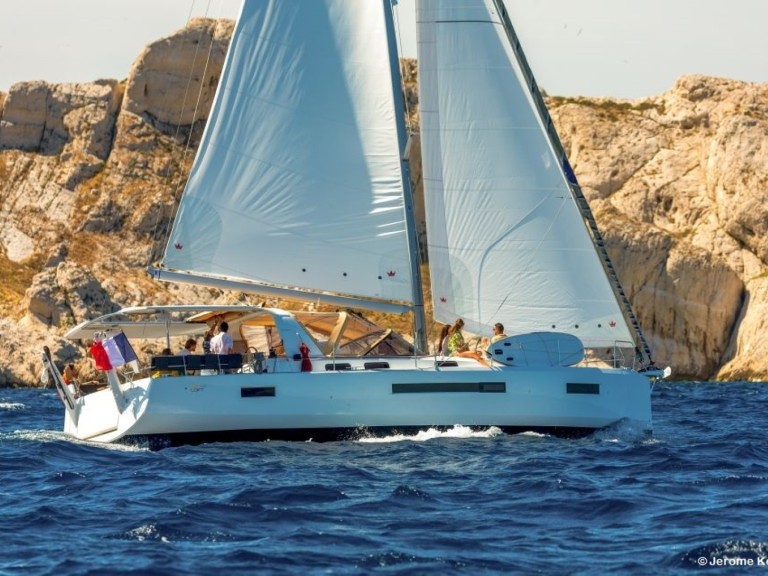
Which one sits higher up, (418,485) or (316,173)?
(316,173)

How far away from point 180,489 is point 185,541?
12.2 feet

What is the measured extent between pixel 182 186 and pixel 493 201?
6494cm

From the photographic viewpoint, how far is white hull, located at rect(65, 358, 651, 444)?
23.1 m

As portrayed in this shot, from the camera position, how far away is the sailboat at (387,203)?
24.7 m

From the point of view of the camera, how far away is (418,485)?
18.5m

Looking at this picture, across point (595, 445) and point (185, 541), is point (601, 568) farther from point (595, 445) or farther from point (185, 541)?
point (595, 445)

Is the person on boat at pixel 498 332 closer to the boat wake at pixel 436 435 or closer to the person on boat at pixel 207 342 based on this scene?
the boat wake at pixel 436 435

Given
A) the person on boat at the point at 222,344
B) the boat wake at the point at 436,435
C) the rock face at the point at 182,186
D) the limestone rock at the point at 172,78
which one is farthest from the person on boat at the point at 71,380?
the limestone rock at the point at 172,78

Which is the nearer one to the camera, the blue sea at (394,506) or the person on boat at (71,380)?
the blue sea at (394,506)

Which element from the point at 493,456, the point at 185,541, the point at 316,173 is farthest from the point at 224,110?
the point at 185,541

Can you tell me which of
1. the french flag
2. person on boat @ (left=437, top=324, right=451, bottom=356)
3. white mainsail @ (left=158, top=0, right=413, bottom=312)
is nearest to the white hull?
the french flag

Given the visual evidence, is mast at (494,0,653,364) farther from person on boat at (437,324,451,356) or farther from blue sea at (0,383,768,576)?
person on boat at (437,324,451,356)

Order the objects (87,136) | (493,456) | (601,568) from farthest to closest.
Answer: (87,136)
(493,456)
(601,568)

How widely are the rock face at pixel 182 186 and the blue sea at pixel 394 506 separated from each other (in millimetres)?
48915
